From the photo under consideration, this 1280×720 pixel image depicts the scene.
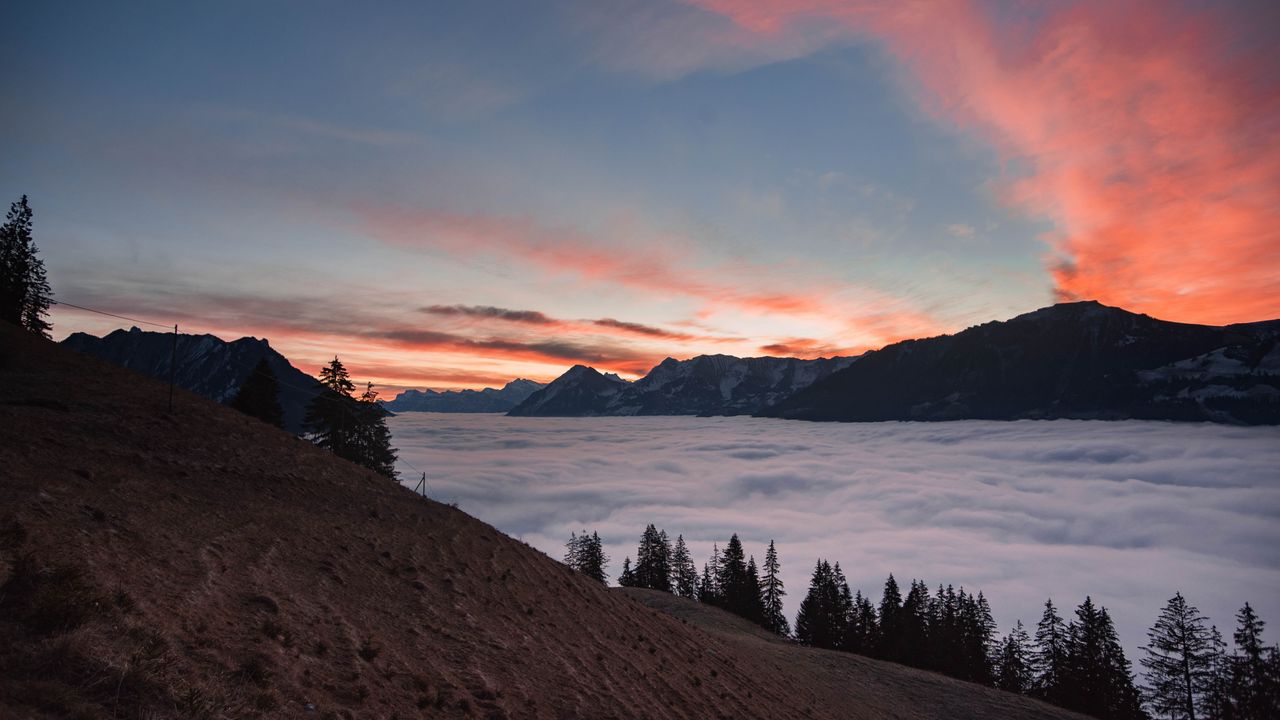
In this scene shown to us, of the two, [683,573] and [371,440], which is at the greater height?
[371,440]

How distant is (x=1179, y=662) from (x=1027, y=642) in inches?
731

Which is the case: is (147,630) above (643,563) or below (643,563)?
above

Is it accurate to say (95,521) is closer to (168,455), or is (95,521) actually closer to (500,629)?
(168,455)

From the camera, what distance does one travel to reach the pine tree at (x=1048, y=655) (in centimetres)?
5894

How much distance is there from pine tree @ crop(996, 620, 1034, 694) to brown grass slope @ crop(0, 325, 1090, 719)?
49.3m

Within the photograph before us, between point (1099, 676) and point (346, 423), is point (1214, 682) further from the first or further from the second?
point (346, 423)

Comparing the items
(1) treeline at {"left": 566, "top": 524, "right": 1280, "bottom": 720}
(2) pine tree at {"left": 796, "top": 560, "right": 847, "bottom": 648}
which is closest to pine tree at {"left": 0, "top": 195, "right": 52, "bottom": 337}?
(1) treeline at {"left": 566, "top": 524, "right": 1280, "bottom": 720}

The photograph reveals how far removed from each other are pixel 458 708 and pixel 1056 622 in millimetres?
78216

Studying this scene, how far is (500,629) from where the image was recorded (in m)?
17.9

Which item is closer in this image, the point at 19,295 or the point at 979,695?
the point at 979,695

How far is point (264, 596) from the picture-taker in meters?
13.3

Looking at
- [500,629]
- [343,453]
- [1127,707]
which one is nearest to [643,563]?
[343,453]

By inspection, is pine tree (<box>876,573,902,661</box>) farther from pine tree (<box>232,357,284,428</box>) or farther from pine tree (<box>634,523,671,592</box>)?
pine tree (<box>232,357,284,428</box>)

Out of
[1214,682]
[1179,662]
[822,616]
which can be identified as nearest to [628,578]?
[822,616]
